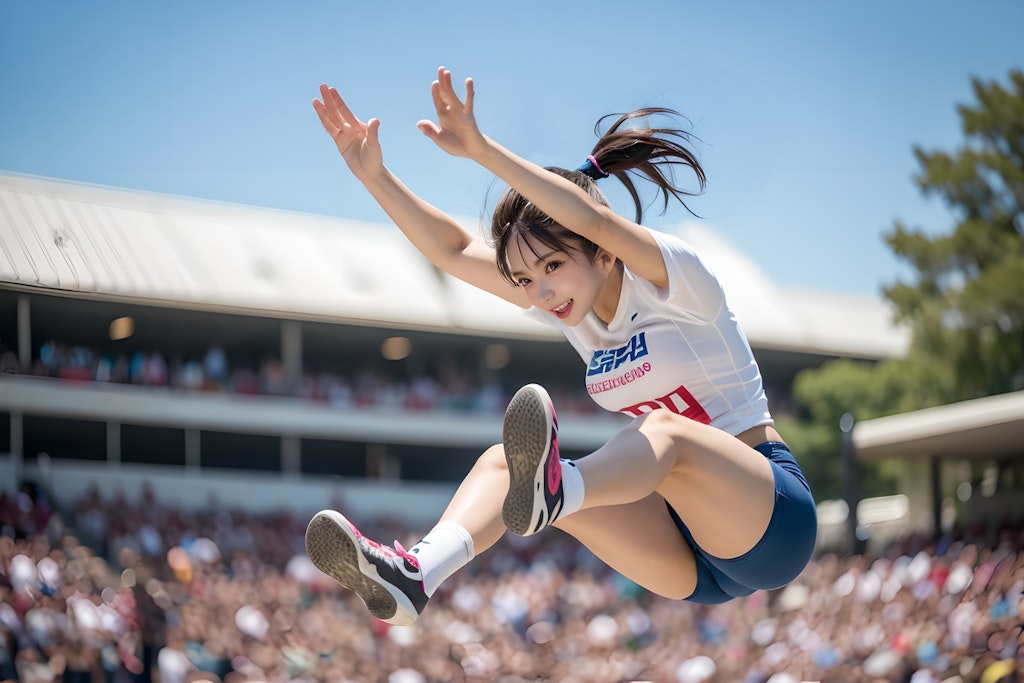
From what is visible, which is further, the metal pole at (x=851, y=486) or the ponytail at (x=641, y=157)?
the metal pole at (x=851, y=486)

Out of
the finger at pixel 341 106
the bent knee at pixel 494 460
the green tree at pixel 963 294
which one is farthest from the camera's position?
the green tree at pixel 963 294

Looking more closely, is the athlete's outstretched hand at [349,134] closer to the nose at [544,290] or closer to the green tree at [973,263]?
the nose at [544,290]

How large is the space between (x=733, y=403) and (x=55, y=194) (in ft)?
12.4

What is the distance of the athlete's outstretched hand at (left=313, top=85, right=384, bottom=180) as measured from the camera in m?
3.76

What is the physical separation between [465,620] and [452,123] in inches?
444

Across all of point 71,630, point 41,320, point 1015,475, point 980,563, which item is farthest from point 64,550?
point 1015,475

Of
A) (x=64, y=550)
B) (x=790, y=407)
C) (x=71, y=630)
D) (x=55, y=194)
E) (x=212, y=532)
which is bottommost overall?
(x=790, y=407)

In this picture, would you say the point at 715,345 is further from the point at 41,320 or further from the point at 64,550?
the point at 64,550

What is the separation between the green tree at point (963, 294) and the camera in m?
26.1

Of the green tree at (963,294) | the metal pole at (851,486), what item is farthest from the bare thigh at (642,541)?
the green tree at (963,294)

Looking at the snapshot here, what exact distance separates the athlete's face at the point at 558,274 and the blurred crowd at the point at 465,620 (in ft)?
19.6

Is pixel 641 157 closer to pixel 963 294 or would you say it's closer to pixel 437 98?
pixel 437 98

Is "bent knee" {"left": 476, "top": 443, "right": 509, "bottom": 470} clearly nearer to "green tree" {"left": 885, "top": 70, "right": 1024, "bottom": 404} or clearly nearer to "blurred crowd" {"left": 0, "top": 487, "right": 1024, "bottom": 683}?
"blurred crowd" {"left": 0, "top": 487, "right": 1024, "bottom": 683}

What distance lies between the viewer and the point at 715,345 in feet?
11.4
